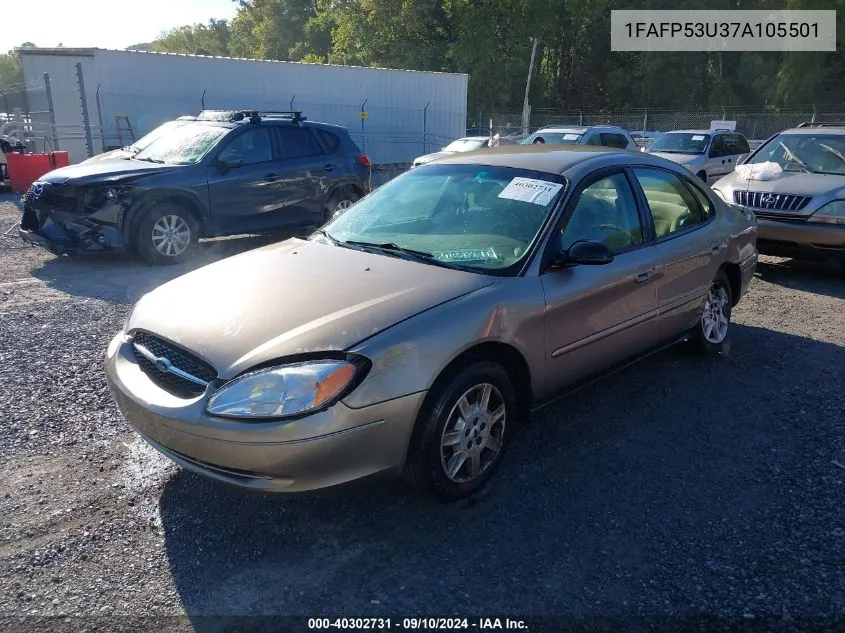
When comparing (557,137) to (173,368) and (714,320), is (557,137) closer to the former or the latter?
(714,320)

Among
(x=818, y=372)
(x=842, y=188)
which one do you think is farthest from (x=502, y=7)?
(x=818, y=372)

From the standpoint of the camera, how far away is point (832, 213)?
757cm

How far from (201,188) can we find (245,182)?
613 mm

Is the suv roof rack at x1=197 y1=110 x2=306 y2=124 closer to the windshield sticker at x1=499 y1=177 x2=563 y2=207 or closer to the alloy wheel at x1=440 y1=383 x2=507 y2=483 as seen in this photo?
the windshield sticker at x1=499 y1=177 x2=563 y2=207

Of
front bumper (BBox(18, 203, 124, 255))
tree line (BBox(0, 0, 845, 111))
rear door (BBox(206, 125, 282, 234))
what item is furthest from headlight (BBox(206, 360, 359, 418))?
tree line (BBox(0, 0, 845, 111))

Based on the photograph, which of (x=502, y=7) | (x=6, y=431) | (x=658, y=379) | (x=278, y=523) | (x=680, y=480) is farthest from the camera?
(x=502, y=7)

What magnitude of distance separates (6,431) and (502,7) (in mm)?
44276

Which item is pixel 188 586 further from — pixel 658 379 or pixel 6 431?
pixel 658 379

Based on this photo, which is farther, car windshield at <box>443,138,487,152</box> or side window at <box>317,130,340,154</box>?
car windshield at <box>443,138,487,152</box>

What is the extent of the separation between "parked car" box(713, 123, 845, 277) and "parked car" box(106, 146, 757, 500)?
3585 millimetres

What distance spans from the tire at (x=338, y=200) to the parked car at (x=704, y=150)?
7.92 m

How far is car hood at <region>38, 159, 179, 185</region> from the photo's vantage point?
7727 millimetres

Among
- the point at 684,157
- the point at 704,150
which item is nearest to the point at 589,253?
the point at 684,157

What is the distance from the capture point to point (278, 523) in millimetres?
3143
